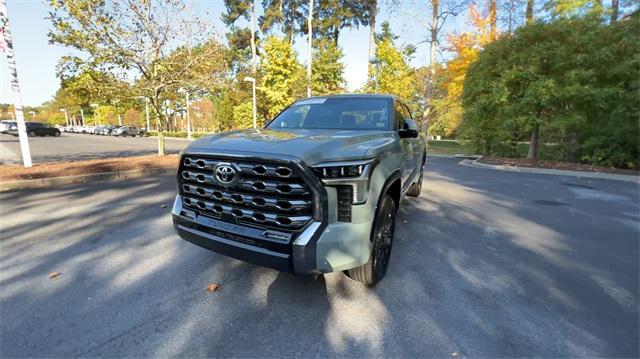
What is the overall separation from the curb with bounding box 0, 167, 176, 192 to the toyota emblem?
7.28 m

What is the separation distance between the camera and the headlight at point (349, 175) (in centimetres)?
231

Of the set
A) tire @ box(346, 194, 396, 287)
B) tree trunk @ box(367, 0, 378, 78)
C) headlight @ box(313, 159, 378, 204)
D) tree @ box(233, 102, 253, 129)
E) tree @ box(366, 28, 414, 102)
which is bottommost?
tire @ box(346, 194, 396, 287)

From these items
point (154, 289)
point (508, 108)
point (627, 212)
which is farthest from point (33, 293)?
point (508, 108)

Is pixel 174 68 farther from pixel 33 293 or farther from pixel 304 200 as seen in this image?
pixel 304 200

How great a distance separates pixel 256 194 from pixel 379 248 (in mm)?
1299

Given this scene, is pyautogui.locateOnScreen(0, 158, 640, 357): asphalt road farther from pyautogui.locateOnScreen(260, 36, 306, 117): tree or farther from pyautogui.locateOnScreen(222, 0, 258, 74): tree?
pyautogui.locateOnScreen(222, 0, 258, 74): tree

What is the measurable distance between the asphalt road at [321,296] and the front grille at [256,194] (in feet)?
2.66

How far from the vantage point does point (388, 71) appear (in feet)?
88.9

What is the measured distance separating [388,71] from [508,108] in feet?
53.0

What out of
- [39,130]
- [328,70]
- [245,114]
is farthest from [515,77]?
[39,130]

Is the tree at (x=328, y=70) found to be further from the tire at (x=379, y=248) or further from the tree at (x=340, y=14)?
the tire at (x=379, y=248)

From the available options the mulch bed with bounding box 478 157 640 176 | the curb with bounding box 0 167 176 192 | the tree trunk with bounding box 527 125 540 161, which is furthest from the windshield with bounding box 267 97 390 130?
the tree trunk with bounding box 527 125 540 161

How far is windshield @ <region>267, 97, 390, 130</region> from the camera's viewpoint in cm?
376

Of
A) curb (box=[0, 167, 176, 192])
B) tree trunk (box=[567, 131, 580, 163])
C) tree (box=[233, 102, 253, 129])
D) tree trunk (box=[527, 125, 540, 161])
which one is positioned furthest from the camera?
tree (box=[233, 102, 253, 129])
